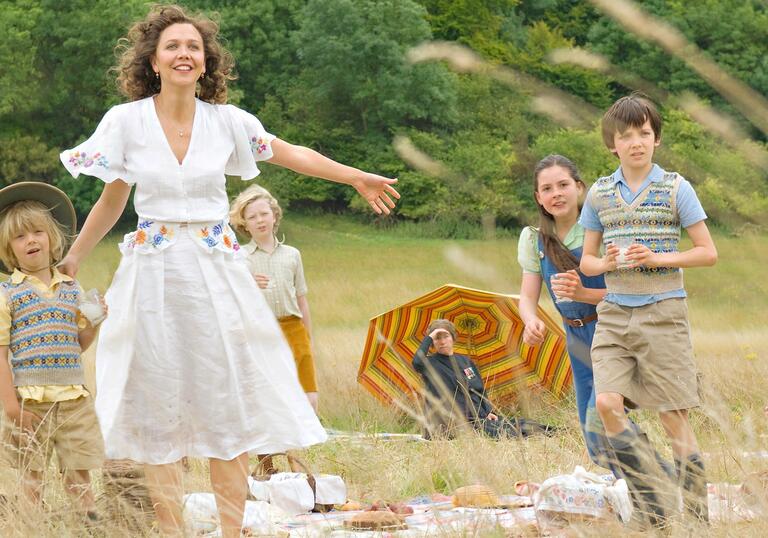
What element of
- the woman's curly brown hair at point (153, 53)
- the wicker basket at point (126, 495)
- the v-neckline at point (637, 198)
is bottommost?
the wicker basket at point (126, 495)

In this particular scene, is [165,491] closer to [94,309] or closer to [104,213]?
[94,309]

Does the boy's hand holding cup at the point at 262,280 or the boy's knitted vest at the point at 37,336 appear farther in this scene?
the boy's hand holding cup at the point at 262,280

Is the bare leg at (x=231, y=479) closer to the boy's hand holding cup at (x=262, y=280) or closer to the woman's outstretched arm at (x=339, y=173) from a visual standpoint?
the woman's outstretched arm at (x=339, y=173)

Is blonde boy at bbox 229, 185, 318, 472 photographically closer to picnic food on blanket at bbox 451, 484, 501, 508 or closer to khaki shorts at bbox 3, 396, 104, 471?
khaki shorts at bbox 3, 396, 104, 471

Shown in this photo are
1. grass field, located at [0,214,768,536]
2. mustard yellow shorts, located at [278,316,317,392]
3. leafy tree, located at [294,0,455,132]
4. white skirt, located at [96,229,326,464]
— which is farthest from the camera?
leafy tree, located at [294,0,455,132]

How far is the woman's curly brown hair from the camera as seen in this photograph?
4258 millimetres

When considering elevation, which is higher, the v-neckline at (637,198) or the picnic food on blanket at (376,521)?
the v-neckline at (637,198)

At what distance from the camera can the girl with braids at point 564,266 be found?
4746mm

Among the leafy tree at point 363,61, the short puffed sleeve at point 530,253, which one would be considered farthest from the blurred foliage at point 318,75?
the short puffed sleeve at point 530,253

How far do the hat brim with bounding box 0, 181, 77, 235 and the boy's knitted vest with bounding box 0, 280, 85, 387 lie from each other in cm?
33

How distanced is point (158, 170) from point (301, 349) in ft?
10.6

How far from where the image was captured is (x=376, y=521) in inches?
170

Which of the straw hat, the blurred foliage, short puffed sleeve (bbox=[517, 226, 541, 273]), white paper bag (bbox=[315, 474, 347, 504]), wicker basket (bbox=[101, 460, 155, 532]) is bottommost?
white paper bag (bbox=[315, 474, 347, 504])

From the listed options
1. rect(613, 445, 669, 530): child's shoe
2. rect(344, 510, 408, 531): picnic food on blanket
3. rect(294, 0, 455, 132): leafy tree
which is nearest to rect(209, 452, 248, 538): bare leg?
rect(344, 510, 408, 531): picnic food on blanket
